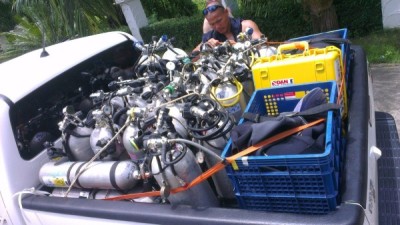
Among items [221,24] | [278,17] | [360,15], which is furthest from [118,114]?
[360,15]

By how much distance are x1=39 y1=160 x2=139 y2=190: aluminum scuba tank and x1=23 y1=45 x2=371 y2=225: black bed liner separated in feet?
0.43

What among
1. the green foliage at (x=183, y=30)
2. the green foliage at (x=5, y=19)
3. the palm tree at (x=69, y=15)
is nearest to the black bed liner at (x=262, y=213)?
the palm tree at (x=69, y=15)

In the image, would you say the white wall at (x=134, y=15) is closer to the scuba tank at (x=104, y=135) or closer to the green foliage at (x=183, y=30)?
the green foliage at (x=183, y=30)

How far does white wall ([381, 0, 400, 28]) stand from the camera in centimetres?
682

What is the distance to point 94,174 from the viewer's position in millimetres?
2164

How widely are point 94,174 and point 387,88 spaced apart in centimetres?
425

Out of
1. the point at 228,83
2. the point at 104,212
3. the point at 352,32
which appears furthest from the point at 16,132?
the point at 352,32

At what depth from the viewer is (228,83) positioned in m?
2.32

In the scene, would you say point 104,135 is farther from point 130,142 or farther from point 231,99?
point 231,99

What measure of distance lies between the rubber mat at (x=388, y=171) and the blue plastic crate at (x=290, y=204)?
531 millimetres

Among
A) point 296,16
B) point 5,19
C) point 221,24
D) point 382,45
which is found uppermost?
point 5,19

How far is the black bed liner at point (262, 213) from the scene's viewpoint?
1470 millimetres

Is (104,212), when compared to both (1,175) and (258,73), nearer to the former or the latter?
(1,175)

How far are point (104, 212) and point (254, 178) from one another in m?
0.82
